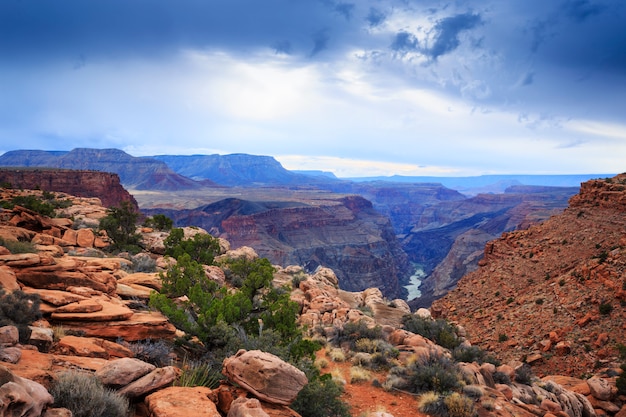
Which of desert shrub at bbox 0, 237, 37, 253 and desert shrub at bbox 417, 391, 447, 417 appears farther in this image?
desert shrub at bbox 0, 237, 37, 253

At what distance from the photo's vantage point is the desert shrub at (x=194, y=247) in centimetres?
2183

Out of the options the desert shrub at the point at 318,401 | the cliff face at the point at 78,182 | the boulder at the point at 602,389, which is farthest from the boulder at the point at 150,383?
the cliff face at the point at 78,182

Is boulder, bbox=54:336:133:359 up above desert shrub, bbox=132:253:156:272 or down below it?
above

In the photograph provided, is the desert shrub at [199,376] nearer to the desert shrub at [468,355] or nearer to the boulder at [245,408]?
the boulder at [245,408]

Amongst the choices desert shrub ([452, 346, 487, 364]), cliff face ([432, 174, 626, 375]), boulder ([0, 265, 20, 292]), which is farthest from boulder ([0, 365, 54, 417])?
cliff face ([432, 174, 626, 375])

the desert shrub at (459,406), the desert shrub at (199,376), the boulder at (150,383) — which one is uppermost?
the boulder at (150,383)

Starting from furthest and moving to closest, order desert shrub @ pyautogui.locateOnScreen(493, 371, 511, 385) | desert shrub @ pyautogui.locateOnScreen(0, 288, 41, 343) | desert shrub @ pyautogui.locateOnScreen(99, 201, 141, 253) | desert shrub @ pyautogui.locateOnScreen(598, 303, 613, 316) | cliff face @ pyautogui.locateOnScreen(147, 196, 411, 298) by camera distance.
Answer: cliff face @ pyautogui.locateOnScreen(147, 196, 411, 298), desert shrub @ pyautogui.locateOnScreen(99, 201, 141, 253), desert shrub @ pyautogui.locateOnScreen(598, 303, 613, 316), desert shrub @ pyautogui.locateOnScreen(493, 371, 511, 385), desert shrub @ pyautogui.locateOnScreen(0, 288, 41, 343)

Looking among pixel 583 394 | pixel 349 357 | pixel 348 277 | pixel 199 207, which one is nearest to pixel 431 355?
pixel 349 357

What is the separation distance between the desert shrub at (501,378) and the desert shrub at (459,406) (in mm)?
4378

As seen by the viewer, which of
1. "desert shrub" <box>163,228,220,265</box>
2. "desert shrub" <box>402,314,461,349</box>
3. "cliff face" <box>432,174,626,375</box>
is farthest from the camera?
"desert shrub" <box>163,228,220,265</box>

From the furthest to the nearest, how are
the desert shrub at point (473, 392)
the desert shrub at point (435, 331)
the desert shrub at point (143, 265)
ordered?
the desert shrub at point (143, 265) < the desert shrub at point (435, 331) < the desert shrub at point (473, 392)

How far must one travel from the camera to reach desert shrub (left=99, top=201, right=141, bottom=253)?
73.6 ft

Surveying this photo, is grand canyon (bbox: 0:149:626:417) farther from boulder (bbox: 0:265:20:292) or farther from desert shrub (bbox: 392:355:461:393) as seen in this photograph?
desert shrub (bbox: 392:355:461:393)

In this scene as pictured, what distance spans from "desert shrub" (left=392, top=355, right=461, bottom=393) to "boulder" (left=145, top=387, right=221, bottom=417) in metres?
6.99
